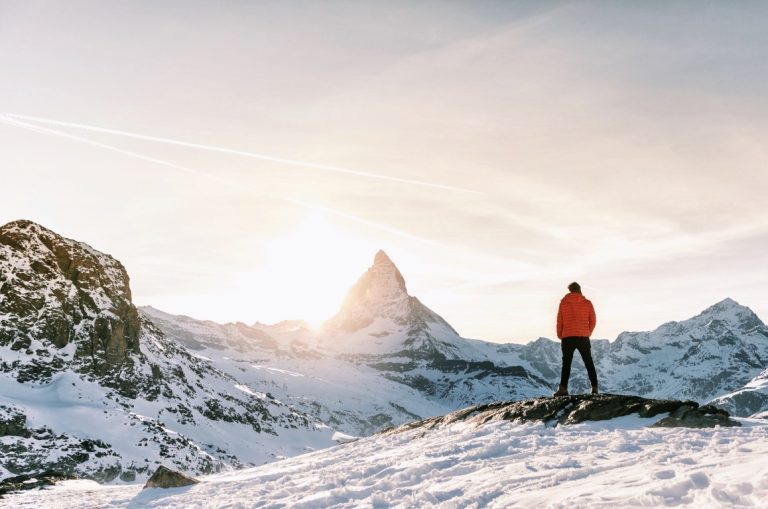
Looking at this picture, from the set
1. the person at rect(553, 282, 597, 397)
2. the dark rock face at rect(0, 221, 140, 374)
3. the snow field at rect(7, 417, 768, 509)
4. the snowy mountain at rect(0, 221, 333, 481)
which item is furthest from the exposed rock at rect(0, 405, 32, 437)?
the person at rect(553, 282, 597, 397)

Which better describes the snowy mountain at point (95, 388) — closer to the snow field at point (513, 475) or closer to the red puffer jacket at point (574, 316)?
the snow field at point (513, 475)

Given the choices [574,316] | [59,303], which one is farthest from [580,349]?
[59,303]

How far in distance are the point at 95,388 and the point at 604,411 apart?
96403 mm

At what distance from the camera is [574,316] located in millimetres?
19281

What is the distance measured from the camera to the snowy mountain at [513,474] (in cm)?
880

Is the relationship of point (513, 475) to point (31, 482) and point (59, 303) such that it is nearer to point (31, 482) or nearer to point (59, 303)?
point (31, 482)

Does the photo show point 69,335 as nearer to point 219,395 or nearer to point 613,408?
point 219,395

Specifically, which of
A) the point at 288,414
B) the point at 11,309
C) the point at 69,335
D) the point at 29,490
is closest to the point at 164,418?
the point at 69,335

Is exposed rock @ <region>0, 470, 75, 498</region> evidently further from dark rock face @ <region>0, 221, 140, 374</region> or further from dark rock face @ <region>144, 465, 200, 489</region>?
dark rock face @ <region>0, 221, 140, 374</region>

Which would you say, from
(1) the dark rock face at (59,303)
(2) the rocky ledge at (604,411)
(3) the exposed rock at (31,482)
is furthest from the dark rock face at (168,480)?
(1) the dark rock face at (59,303)

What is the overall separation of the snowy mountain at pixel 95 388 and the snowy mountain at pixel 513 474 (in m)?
56.7

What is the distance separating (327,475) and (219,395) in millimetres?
125894

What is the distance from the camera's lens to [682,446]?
12133mm

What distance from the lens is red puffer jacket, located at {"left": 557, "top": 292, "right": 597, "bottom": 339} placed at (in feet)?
63.0
